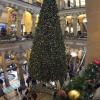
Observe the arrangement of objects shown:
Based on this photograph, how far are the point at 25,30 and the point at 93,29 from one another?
25073 millimetres

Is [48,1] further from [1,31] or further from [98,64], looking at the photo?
[1,31]

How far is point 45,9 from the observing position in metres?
16.2

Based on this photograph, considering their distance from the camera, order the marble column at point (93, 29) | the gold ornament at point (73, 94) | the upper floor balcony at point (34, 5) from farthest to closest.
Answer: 1. the upper floor balcony at point (34, 5)
2. the marble column at point (93, 29)
3. the gold ornament at point (73, 94)

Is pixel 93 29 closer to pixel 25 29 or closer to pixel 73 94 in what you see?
pixel 73 94

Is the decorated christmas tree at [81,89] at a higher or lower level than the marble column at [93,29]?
lower

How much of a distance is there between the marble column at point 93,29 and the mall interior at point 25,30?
25.2 feet

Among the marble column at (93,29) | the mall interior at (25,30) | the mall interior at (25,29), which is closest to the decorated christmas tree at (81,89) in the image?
the marble column at (93,29)

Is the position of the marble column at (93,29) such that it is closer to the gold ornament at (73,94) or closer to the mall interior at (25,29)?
the gold ornament at (73,94)

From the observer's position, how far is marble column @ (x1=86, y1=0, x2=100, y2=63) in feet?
43.3

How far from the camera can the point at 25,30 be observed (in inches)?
1494

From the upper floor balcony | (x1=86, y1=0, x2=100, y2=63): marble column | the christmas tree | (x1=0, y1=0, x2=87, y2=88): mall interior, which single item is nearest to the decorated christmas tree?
(x1=86, y1=0, x2=100, y2=63): marble column

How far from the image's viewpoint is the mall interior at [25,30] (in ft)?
91.6

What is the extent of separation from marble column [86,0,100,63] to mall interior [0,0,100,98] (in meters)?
7.68

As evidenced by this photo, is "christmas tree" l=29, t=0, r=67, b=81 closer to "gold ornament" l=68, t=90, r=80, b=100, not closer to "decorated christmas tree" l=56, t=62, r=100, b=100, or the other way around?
"decorated christmas tree" l=56, t=62, r=100, b=100
